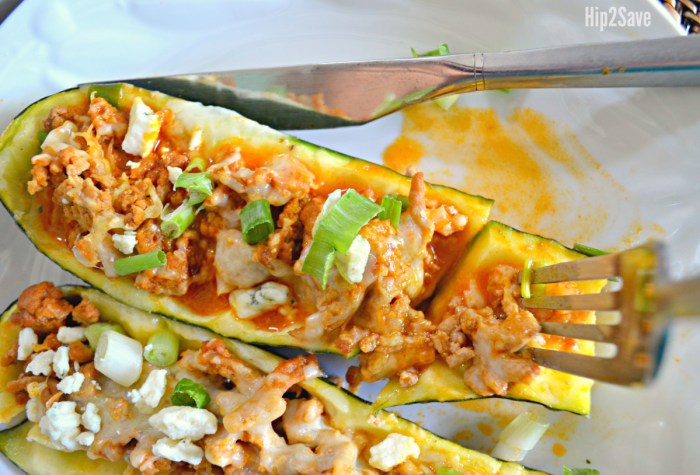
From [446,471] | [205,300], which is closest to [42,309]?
[205,300]

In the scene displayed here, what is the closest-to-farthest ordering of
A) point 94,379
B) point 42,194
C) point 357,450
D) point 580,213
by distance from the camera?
1. point 357,450
2. point 94,379
3. point 42,194
4. point 580,213

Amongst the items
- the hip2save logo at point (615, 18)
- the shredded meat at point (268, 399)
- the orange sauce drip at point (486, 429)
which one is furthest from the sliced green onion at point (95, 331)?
the hip2save logo at point (615, 18)

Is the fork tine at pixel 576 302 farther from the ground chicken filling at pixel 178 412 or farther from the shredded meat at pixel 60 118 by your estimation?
the shredded meat at pixel 60 118

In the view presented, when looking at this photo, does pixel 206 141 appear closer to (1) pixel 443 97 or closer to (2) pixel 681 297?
(1) pixel 443 97

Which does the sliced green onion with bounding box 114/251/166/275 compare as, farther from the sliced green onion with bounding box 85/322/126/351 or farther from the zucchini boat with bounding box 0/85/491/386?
the sliced green onion with bounding box 85/322/126/351

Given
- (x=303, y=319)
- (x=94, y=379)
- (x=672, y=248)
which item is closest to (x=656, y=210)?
(x=672, y=248)

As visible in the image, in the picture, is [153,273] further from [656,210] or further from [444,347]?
[656,210]
